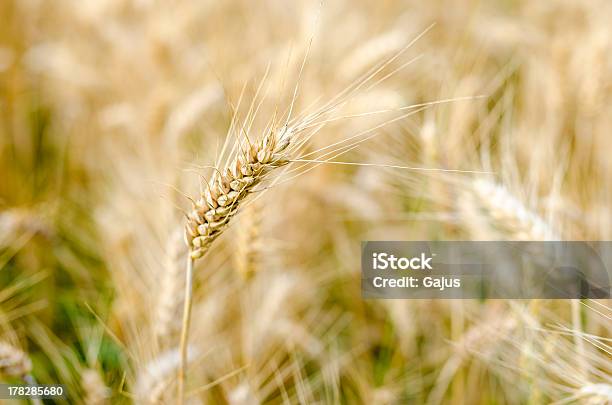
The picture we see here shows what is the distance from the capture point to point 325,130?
1.19m

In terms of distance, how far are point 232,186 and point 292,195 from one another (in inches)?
23.4

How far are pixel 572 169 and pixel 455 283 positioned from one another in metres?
0.46

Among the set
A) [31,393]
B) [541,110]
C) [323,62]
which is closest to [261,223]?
[31,393]

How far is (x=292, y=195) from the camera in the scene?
114cm

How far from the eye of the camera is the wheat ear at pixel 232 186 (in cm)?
54

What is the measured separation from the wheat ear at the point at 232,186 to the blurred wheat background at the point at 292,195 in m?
0.03

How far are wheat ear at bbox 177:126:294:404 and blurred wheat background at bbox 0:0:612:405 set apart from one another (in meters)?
0.03

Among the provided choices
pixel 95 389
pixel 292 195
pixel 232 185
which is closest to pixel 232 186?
pixel 232 185

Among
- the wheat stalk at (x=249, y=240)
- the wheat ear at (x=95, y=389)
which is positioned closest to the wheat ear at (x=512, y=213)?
the wheat stalk at (x=249, y=240)

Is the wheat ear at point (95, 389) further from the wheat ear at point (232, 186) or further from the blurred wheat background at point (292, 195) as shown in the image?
the wheat ear at point (232, 186)

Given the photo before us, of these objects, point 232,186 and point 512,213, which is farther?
point 512,213

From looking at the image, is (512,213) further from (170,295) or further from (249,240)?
(170,295)

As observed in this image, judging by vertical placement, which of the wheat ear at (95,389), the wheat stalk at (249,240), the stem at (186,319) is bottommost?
the wheat ear at (95,389)

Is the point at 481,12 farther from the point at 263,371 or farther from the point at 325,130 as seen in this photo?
the point at 263,371
